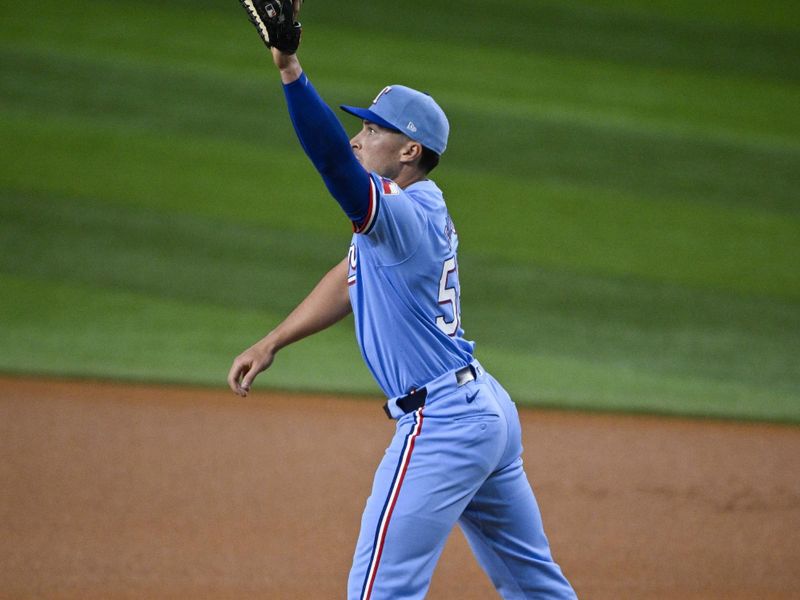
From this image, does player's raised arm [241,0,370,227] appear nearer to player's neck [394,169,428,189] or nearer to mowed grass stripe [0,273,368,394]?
player's neck [394,169,428,189]

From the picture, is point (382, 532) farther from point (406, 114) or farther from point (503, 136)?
point (503, 136)

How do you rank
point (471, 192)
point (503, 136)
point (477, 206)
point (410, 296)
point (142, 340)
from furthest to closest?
point (503, 136), point (471, 192), point (477, 206), point (142, 340), point (410, 296)

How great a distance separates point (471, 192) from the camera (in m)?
10.9

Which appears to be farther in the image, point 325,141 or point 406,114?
point 406,114

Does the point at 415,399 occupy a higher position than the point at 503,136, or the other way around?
the point at 503,136

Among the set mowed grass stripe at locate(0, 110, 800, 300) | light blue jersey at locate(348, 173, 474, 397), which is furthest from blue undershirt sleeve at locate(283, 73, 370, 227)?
mowed grass stripe at locate(0, 110, 800, 300)

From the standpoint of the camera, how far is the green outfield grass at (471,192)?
27.7 ft

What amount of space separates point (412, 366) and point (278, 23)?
1.11 m

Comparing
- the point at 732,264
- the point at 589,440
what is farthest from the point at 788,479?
the point at 732,264

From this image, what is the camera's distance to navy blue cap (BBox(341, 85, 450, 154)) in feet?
12.0

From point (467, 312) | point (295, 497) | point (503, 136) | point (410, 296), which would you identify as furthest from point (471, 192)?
point (410, 296)

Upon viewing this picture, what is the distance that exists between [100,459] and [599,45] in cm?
893

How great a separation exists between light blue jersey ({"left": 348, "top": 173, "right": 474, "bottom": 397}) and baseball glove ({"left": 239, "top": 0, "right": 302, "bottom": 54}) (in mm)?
511

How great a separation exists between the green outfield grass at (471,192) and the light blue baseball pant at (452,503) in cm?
414
